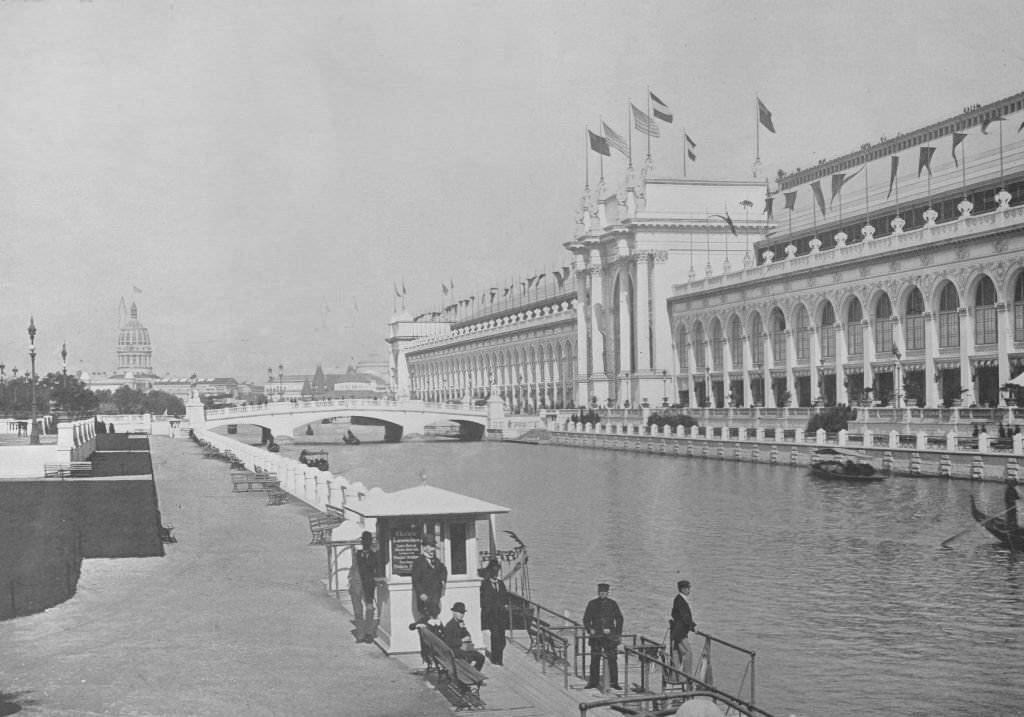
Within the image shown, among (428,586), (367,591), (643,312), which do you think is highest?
(643,312)

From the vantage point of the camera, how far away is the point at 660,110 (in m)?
103

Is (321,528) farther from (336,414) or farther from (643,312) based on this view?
(643,312)

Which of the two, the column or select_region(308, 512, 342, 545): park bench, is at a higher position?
the column

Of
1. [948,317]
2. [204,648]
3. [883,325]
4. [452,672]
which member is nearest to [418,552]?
[452,672]

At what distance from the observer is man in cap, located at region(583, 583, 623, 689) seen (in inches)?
663

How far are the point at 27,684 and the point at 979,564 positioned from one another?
77.3ft

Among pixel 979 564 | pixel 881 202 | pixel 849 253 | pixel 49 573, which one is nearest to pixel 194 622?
pixel 49 573

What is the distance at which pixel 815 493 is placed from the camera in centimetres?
5247

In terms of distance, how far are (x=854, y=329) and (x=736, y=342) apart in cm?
1806

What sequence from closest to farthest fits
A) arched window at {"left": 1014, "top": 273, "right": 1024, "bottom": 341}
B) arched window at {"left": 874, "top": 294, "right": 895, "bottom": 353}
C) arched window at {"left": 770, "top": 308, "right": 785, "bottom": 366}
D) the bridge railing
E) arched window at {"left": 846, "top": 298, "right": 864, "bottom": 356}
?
1. arched window at {"left": 1014, "top": 273, "right": 1024, "bottom": 341}
2. arched window at {"left": 874, "top": 294, "right": 895, "bottom": 353}
3. arched window at {"left": 846, "top": 298, "right": 864, "bottom": 356}
4. arched window at {"left": 770, "top": 308, "right": 785, "bottom": 366}
5. the bridge railing

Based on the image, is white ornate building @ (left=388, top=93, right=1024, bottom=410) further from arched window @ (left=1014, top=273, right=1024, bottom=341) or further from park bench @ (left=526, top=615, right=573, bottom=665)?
park bench @ (left=526, top=615, right=573, bottom=665)

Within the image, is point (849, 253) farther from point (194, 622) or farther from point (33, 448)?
point (194, 622)

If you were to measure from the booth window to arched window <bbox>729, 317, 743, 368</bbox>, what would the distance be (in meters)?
85.8

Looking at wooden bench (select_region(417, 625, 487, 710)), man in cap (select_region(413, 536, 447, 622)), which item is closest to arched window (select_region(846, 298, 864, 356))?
man in cap (select_region(413, 536, 447, 622))
